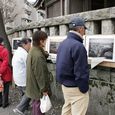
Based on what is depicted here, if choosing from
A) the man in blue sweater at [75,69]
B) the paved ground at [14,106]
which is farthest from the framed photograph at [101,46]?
the paved ground at [14,106]

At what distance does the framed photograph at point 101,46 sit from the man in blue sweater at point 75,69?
1098 mm

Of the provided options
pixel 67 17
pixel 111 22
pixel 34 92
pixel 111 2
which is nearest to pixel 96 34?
pixel 111 22

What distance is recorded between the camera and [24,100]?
680 centimetres

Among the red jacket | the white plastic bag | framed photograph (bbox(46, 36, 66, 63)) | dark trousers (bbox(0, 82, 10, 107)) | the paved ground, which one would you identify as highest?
framed photograph (bbox(46, 36, 66, 63))

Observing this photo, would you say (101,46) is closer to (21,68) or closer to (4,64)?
(21,68)

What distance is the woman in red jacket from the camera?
768 cm

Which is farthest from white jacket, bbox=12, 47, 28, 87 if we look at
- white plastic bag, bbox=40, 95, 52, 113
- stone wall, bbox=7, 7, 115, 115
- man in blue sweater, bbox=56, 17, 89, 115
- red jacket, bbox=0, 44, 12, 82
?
man in blue sweater, bbox=56, 17, 89, 115

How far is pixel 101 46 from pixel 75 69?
153 centimetres

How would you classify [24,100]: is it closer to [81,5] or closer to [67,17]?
[67,17]

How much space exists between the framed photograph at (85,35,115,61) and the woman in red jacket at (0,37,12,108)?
2318 millimetres

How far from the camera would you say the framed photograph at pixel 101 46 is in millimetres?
5703

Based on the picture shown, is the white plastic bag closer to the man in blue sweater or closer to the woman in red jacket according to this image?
the man in blue sweater

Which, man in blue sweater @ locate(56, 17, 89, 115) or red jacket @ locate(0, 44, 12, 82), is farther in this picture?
red jacket @ locate(0, 44, 12, 82)

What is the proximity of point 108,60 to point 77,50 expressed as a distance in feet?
→ 4.66
